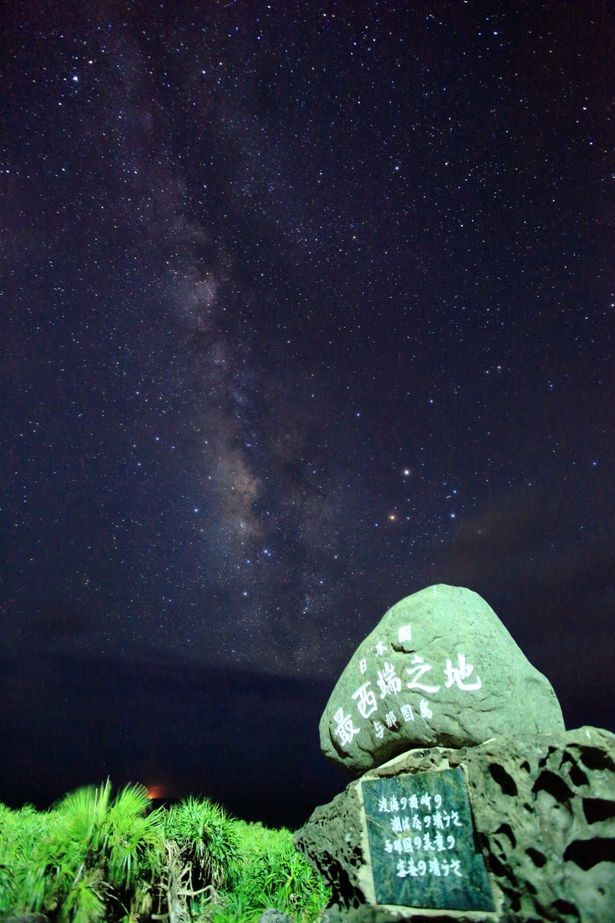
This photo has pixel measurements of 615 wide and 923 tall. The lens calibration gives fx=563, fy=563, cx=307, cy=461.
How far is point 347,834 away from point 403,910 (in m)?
1.08

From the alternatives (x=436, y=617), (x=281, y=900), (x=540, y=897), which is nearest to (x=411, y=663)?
(x=436, y=617)

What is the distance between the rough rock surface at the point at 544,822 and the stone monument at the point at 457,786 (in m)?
0.01

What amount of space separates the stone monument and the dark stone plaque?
14mm

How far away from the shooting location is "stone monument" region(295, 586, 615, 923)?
546cm

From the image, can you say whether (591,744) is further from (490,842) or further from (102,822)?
(102,822)

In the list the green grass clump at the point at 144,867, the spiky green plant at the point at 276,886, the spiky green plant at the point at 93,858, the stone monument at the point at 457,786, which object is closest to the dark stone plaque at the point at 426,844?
the stone monument at the point at 457,786

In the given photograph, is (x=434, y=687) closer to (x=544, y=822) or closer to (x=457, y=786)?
(x=457, y=786)

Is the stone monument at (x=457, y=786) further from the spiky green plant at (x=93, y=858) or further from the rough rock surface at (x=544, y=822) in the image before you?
the spiky green plant at (x=93, y=858)

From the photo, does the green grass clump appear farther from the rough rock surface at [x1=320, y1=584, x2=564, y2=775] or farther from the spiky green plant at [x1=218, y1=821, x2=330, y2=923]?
the rough rock surface at [x1=320, y1=584, x2=564, y2=775]

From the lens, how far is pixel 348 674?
8.12m

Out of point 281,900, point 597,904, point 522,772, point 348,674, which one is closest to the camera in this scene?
point 597,904

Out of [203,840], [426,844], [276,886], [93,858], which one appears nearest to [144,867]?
[93,858]

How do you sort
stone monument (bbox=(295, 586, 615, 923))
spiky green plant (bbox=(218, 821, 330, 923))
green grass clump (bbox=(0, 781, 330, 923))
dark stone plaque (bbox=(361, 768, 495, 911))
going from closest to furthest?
1. stone monument (bbox=(295, 586, 615, 923))
2. dark stone plaque (bbox=(361, 768, 495, 911))
3. green grass clump (bbox=(0, 781, 330, 923))
4. spiky green plant (bbox=(218, 821, 330, 923))

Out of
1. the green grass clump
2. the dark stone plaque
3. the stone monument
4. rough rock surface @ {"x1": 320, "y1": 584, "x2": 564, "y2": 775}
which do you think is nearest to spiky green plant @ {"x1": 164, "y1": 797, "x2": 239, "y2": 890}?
the green grass clump
